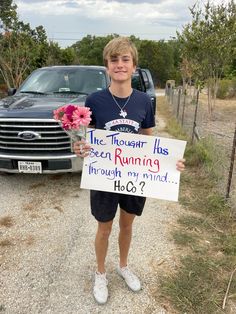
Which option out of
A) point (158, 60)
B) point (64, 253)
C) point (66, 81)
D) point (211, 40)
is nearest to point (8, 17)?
point (211, 40)

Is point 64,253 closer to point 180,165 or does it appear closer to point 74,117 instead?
point 180,165

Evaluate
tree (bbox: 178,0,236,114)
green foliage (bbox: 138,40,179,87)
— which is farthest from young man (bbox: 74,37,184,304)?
green foliage (bbox: 138,40,179,87)

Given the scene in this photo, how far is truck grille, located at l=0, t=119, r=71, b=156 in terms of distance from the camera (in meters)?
4.48

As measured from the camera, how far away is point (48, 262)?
10.6 feet

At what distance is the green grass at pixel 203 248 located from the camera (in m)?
2.76

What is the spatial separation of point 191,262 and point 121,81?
6.02 feet

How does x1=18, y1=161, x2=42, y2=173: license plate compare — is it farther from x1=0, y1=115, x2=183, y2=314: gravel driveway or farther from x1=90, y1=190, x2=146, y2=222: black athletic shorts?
x1=90, y1=190, x2=146, y2=222: black athletic shorts

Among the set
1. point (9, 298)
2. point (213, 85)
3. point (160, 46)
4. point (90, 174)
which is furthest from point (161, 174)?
point (160, 46)

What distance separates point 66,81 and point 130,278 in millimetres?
3914

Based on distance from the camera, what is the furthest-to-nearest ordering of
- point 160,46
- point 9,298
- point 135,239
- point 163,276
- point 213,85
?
point 160,46
point 213,85
point 135,239
point 163,276
point 9,298

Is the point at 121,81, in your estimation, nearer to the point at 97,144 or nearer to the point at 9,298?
the point at 97,144

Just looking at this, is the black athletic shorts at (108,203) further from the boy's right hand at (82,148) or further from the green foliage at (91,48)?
the green foliage at (91,48)

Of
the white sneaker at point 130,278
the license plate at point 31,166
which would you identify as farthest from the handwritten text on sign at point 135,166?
the license plate at point 31,166

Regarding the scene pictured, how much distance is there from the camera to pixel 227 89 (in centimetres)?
2317
